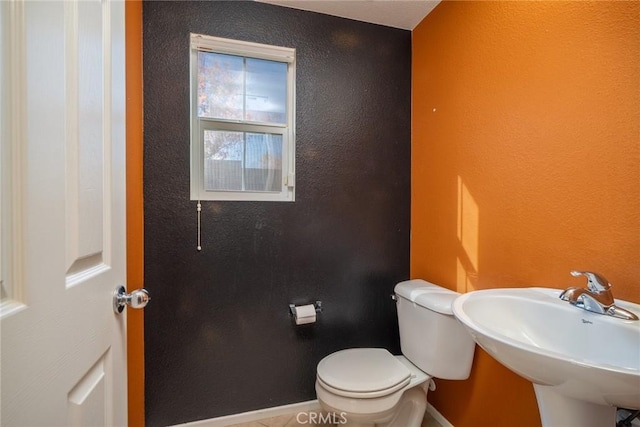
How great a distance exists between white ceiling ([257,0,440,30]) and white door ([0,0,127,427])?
119 cm

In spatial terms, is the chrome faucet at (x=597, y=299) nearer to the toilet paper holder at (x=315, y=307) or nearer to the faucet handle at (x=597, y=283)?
the faucet handle at (x=597, y=283)

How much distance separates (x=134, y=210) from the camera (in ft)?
4.17

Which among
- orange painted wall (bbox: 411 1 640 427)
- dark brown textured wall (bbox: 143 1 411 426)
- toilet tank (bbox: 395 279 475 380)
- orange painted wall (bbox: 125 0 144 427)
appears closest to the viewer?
orange painted wall (bbox: 411 1 640 427)

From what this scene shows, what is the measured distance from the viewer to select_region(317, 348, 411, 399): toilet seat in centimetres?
123

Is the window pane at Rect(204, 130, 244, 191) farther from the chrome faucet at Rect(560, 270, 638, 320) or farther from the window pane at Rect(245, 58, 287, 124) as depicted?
the chrome faucet at Rect(560, 270, 638, 320)

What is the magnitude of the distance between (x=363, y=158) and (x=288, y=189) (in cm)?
49

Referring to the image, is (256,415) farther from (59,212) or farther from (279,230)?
(59,212)

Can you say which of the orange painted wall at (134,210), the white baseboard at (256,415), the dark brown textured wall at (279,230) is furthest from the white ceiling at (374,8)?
the white baseboard at (256,415)

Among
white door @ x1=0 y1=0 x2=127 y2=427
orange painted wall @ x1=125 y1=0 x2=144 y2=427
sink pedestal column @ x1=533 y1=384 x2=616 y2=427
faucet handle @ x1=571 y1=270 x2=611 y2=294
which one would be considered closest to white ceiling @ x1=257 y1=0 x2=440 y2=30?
orange painted wall @ x1=125 y1=0 x2=144 y2=427

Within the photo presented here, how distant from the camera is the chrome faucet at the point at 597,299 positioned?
Result: 0.75 m

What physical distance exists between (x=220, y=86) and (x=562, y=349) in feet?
5.90

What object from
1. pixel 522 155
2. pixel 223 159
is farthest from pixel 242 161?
pixel 522 155

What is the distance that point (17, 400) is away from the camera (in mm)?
381

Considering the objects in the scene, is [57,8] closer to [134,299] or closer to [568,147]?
[134,299]
